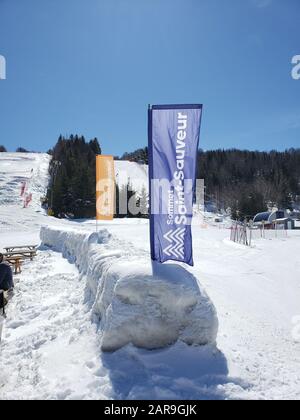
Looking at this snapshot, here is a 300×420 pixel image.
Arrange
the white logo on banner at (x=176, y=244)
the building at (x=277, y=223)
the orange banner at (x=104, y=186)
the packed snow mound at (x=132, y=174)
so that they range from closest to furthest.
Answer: the white logo on banner at (x=176, y=244), the orange banner at (x=104, y=186), the building at (x=277, y=223), the packed snow mound at (x=132, y=174)

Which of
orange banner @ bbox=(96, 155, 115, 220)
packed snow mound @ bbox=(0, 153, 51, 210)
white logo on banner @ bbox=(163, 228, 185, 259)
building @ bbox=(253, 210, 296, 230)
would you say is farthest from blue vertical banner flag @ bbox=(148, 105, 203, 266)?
packed snow mound @ bbox=(0, 153, 51, 210)

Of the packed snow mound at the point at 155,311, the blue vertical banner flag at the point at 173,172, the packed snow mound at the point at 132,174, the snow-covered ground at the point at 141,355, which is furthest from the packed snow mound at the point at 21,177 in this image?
the packed snow mound at the point at 155,311

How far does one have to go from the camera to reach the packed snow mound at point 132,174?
249ft

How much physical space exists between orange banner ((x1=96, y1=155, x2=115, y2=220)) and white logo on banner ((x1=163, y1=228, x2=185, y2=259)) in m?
9.88

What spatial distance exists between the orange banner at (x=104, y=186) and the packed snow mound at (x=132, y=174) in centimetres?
5603

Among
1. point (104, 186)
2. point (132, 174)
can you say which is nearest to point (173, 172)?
point (104, 186)

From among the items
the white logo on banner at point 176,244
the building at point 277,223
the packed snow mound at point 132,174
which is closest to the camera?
the white logo on banner at point 176,244

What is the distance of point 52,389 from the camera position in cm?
357

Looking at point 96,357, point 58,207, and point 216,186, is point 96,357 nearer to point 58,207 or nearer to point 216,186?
point 58,207

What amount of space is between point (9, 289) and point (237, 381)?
17.2 feet

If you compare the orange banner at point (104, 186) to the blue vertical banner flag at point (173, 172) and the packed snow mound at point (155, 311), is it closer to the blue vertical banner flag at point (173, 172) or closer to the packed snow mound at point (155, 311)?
the blue vertical banner flag at point (173, 172)

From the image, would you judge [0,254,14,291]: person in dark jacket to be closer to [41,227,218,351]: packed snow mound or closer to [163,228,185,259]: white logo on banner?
[41,227,218,351]: packed snow mound

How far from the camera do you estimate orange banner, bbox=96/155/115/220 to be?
1496 cm
